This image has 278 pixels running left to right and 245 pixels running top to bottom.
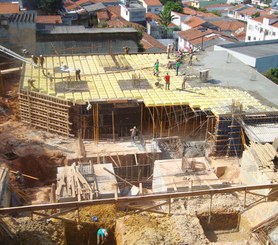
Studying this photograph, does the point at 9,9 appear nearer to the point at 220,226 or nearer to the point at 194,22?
the point at 194,22

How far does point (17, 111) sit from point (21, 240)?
1193 centimetres

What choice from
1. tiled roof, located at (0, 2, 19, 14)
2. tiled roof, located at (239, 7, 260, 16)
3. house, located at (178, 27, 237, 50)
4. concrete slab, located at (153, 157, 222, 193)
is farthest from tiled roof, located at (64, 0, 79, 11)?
concrete slab, located at (153, 157, 222, 193)

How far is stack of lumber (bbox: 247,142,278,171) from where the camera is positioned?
55.1 feet

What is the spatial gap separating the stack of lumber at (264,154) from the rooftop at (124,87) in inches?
101

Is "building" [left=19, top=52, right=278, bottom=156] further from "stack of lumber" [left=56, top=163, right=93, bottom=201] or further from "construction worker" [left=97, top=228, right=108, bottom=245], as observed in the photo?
"construction worker" [left=97, top=228, right=108, bottom=245]

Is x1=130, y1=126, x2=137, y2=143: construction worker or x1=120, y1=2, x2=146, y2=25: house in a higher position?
x1=120, y1=2, x2=146, y2=25: house

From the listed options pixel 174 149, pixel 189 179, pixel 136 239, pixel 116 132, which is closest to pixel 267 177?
pixel 189 179

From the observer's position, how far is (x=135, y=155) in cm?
1920

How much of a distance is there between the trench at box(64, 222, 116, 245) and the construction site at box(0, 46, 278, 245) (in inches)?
1.4

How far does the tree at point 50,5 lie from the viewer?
5172 centimetres

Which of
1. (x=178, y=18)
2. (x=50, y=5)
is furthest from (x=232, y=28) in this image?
(x=50, y=5)

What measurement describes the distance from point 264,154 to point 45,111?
11142mm

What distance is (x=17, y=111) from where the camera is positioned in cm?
2320

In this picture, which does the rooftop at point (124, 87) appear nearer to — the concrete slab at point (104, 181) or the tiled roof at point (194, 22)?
the concrete slab at point (104, 181)
